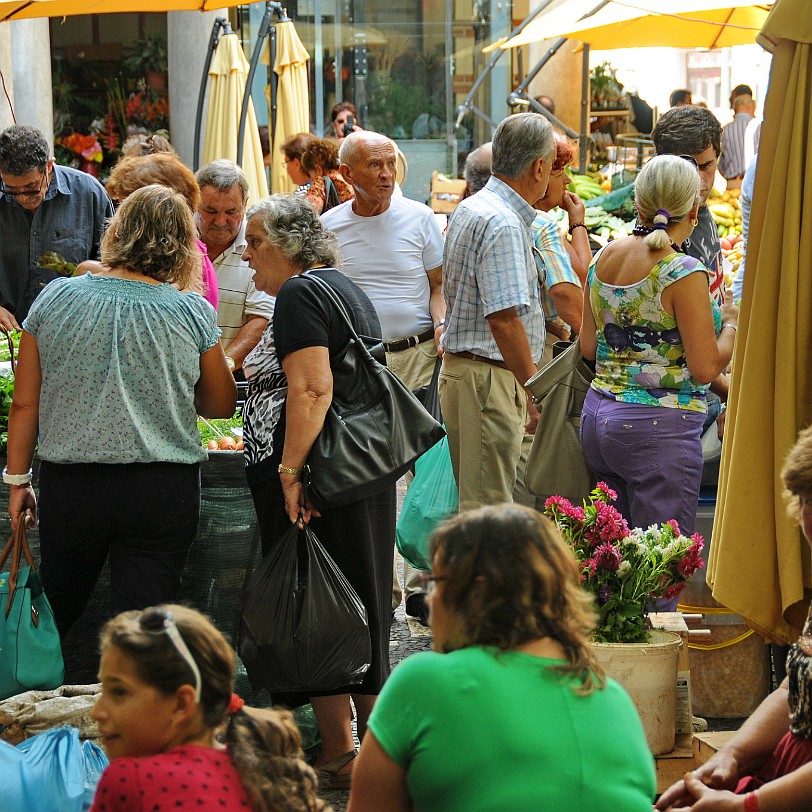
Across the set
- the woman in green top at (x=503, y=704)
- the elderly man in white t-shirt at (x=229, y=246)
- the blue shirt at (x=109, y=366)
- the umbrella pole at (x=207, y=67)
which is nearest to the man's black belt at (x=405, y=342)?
the elderly man in white t-shirt at (x=229, y=246)

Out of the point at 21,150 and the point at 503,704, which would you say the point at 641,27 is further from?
the point at 503,704

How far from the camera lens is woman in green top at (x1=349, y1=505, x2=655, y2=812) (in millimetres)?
1957

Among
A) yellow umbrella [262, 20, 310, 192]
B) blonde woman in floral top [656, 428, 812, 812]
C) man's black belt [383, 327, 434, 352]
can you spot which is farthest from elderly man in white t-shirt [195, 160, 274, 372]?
yellow umbrella [262, 20, 310, 192]

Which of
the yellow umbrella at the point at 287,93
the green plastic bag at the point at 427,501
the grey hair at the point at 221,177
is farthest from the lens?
the yellow umbrella at the point at 287,93

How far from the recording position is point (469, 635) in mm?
2062

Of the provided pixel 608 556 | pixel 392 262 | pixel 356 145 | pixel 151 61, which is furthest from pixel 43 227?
pixel 151 61

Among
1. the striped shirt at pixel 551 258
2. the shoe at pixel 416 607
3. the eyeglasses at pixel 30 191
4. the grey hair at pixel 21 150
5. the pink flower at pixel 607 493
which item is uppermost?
the grey hair at pixel 21 150

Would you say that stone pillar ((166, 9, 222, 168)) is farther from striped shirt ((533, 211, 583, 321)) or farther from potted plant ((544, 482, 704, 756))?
potted plant ((544, 482, 704, 756))

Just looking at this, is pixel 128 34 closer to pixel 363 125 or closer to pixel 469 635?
pixel 363 125

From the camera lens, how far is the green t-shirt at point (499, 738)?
1.95m

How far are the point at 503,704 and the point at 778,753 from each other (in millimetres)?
1077

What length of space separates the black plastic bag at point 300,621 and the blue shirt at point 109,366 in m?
0.46

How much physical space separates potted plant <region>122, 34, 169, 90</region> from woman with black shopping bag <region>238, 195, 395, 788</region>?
14.5 meters

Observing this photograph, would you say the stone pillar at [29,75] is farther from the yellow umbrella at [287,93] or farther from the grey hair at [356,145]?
the grey hair at [356,145]
